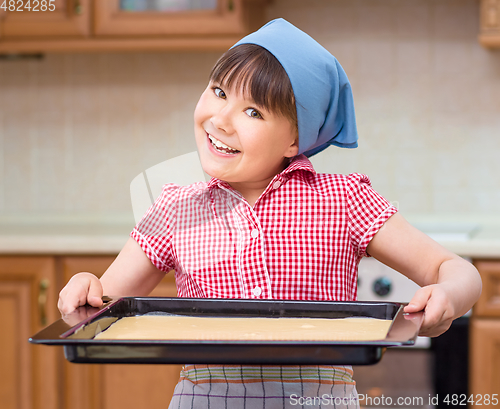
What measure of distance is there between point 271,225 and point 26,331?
3.51 ft

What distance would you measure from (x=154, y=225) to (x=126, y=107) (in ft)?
4.09

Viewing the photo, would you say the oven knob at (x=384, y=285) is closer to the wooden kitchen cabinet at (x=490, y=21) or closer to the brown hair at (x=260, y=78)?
the wooden kitchen cabinet at (x=490, y=21)

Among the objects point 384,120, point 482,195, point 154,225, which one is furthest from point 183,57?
point 154,225

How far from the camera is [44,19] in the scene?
5.66 ft

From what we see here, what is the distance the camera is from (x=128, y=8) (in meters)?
1.70

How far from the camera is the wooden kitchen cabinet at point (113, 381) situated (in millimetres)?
1539

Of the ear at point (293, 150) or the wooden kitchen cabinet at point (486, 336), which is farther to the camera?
the wooden kitchen cabinet at point (486, 336)

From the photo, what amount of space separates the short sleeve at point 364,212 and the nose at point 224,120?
0.19m

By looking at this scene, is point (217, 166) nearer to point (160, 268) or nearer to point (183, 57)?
point (160, 268)

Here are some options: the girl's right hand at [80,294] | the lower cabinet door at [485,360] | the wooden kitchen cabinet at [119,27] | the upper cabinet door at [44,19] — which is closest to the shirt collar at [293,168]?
the girl's right hand at [80,294]

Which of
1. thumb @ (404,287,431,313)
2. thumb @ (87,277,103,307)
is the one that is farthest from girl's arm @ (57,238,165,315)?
thumb @ (404,287,431,313)

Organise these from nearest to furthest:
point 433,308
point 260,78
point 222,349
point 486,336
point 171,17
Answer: point 222,349 → point 433,308 → point 260,78 → point 486,336 → point 171,17

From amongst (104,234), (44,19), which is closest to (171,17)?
(44,19)

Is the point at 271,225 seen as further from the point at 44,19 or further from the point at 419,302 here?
the point at 44,19
